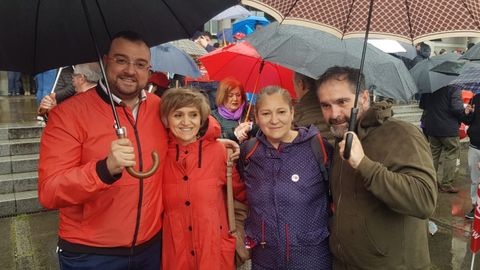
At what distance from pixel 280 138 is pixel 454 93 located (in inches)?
224

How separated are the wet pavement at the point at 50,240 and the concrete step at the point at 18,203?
0.28 ft

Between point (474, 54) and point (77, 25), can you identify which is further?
point (474, 54)

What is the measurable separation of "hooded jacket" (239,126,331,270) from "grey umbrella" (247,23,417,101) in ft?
2.94

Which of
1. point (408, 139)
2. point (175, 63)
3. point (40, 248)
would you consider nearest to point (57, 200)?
point (408, 139)

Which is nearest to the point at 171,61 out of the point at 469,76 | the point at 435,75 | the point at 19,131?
the point at 469,76

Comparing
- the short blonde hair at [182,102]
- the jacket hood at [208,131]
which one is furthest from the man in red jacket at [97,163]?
the jacket hood at [208,131]

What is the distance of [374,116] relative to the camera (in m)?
2.18

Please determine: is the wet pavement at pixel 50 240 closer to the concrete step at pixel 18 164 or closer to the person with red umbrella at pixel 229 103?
the concrete step at pixel 18 164

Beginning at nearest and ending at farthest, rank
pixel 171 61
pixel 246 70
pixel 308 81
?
pixel 308 81
pixel 171 61
pixel 246 70

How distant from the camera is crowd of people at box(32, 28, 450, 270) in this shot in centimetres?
200

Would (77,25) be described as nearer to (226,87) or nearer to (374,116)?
(374,116)

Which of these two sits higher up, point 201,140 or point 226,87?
point 226,87

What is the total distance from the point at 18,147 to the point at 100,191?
15.6 feet

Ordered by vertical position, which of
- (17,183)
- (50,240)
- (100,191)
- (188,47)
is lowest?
(50,240)
